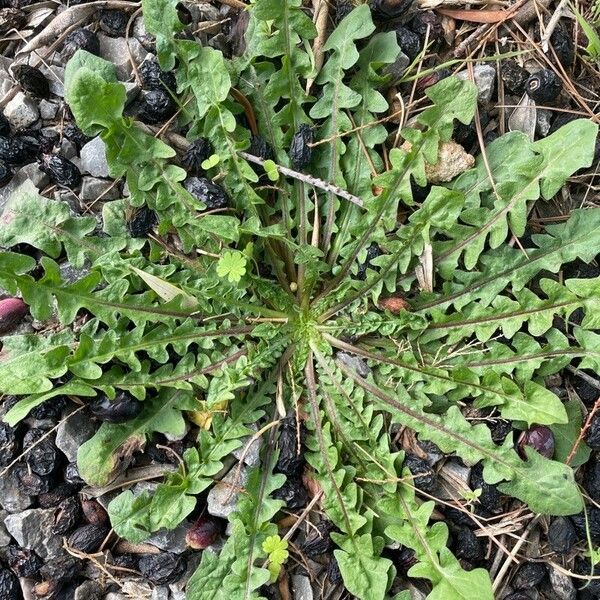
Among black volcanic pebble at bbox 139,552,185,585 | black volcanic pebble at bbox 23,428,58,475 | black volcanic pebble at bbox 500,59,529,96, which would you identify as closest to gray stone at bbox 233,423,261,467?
black volcanic pebble at bbox 139,552,185,585

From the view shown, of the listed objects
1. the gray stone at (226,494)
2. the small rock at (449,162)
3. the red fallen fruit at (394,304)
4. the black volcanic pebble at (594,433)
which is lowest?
the black volcanic pebble at (594,433)

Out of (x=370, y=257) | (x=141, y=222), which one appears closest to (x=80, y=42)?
(x=141, y=222)

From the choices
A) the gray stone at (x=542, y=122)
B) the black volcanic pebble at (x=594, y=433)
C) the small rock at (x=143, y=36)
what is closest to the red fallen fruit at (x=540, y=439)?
the black volcanic pebble at (x=594, y=433)

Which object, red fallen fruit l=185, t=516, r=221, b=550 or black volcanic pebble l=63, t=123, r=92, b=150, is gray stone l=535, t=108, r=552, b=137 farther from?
red fallen fruit l=185, t=516, r=221, b=550

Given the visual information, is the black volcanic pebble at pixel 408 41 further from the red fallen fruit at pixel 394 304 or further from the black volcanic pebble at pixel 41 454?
the black volcanic pebble at pixel 41 454

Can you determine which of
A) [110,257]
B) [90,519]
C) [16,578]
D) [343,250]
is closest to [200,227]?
[110,257]

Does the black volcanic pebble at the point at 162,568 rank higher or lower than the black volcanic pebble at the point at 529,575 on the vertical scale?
higher

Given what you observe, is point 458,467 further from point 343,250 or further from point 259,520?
point 343,250
